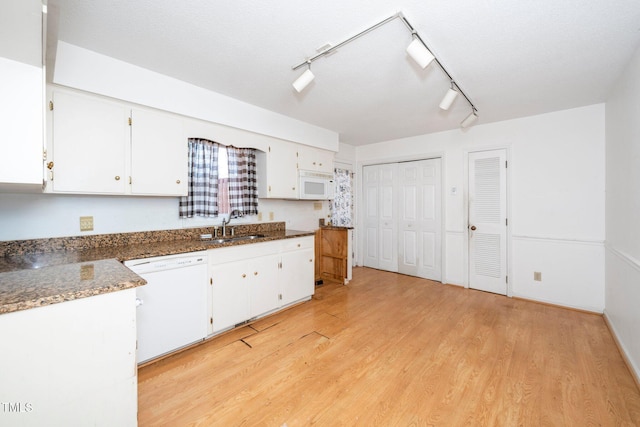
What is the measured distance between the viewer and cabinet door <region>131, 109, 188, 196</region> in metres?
2.27

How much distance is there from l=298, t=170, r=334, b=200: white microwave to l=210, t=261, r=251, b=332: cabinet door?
1.43 m

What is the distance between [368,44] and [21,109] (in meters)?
2.03

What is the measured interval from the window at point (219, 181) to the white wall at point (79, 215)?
15 centimetres

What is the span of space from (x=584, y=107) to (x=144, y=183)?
4.91m

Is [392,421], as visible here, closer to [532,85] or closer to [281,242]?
[281,242]

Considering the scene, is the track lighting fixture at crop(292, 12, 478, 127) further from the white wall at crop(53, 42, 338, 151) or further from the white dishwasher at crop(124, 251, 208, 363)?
the white dishwasher at crop(124, 251, 208, 363)

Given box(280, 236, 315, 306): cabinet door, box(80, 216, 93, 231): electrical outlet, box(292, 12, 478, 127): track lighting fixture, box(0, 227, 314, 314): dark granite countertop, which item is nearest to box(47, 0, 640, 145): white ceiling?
box(292, 12, 478, 127): track lighting fixture

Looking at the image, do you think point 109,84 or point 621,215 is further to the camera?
point 621,215

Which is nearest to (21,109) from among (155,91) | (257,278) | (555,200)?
(155,91)

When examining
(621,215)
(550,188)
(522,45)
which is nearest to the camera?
(522,45)

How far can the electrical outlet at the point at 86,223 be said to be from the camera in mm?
2219

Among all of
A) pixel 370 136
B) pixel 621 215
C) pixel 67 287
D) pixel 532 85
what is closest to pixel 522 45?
pixel 532 85

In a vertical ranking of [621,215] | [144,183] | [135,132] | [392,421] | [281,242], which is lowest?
[392,421]

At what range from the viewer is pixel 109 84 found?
210 centimetres
